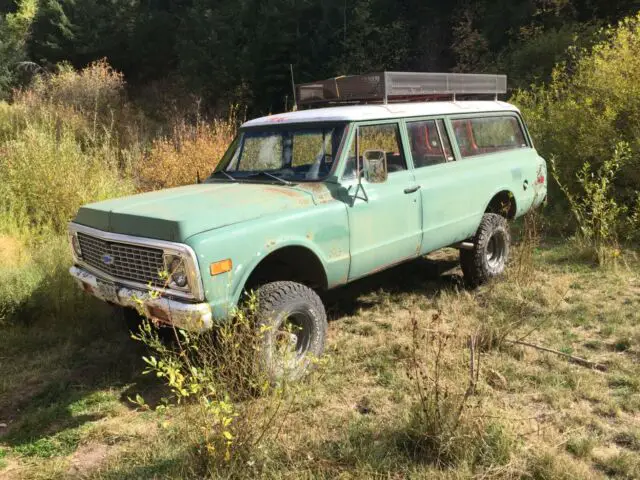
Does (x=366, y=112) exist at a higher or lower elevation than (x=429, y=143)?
higher

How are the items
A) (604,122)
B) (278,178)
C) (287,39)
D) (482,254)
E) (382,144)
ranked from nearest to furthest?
(278,178) < (382,144) < (482,254) < (604,122) < (287,39)

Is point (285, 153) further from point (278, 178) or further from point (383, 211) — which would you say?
point (383, 211)

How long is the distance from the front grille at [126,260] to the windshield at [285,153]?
125 cm

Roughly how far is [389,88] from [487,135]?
150 cm

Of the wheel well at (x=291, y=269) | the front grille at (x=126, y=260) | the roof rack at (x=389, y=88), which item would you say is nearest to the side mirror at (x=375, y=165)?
the wheel well at (x=291, y=269)

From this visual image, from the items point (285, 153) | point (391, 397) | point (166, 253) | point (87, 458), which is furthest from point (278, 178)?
point (87, 458)

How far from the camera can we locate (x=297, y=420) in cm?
312

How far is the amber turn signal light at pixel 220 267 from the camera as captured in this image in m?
3.09

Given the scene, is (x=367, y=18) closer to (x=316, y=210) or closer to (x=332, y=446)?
(x=316, y=210)

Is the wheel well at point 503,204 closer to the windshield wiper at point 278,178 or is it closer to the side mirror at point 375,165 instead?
the side mirror at point 375,165

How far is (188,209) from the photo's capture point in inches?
133

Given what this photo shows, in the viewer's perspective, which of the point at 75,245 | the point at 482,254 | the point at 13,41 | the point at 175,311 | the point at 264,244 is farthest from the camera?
the point at 13,41

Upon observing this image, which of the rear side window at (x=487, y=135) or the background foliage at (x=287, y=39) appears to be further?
the background foliage at (x=287, y=39)

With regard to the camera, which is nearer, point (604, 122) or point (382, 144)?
point (382, 144)
